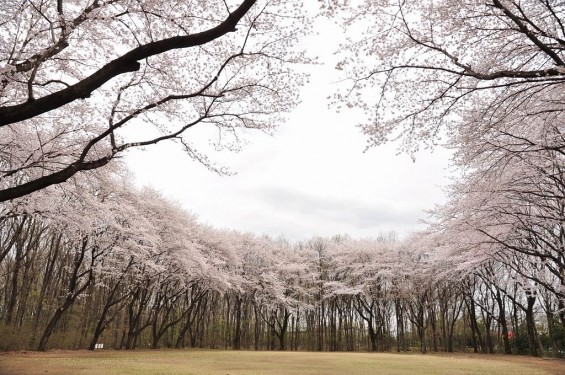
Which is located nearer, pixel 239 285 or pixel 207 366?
pixel 207 366

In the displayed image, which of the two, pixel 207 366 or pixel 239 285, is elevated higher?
pixel 239 285

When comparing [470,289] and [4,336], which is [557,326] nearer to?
[470,289]

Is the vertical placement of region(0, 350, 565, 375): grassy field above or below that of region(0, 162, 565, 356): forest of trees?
below

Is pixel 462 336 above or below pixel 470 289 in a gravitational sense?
below

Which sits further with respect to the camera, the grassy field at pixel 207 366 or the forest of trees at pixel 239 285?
the forest of trees at pixel 239 285

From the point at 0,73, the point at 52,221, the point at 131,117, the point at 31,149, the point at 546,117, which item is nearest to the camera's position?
the point at 0,73

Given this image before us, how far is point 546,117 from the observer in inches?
263

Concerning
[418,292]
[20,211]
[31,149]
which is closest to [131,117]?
[31,149]

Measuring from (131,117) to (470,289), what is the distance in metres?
36.3

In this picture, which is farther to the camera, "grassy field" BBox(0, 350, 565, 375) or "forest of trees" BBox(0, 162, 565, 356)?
"forest of trees" BBox(0, 162, 565, 356)

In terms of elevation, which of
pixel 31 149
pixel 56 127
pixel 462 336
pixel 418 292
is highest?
pixel 56 127

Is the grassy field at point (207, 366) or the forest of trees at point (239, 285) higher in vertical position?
the forest of trees at point (239, 285)

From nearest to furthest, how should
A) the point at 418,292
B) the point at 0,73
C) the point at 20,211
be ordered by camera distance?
the point at 0,73 → the point at 20,211 → the point at 418,292

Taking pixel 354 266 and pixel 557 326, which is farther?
pixel 354 266
